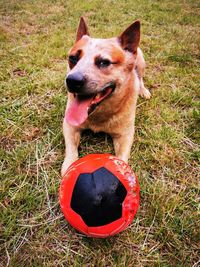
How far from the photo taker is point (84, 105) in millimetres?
2320

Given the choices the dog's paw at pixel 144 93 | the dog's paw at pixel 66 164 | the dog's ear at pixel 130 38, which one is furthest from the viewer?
the dog's paw at pixel 144 93

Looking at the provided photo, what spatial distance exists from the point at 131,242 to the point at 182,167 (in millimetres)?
937

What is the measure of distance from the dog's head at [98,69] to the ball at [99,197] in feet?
1.82

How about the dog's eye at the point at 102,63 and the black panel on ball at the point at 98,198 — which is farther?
the dog's eye at the point at 102,63

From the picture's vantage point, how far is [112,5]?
698 cm

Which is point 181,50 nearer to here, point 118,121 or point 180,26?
point 180,26

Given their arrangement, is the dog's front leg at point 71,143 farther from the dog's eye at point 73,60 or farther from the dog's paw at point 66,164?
the dog's eye at point 73,60

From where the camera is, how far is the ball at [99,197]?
168cm

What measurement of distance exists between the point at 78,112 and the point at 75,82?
0.24 meters

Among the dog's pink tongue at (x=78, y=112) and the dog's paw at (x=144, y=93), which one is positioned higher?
the dog's pink tongue at (x=78, y=112)

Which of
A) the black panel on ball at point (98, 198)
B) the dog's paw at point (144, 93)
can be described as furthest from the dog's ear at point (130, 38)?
the black panel on ball at point (98, 198)

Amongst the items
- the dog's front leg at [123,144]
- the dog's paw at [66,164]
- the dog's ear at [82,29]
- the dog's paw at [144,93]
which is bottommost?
the dog's paw at [144,93]

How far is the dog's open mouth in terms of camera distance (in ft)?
7.36

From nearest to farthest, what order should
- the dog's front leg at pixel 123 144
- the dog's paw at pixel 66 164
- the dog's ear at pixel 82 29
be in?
the dog's paw at pixel 66 164, the dog's front leg at pixel 123 144, the dog's ear at pixel 82 29
